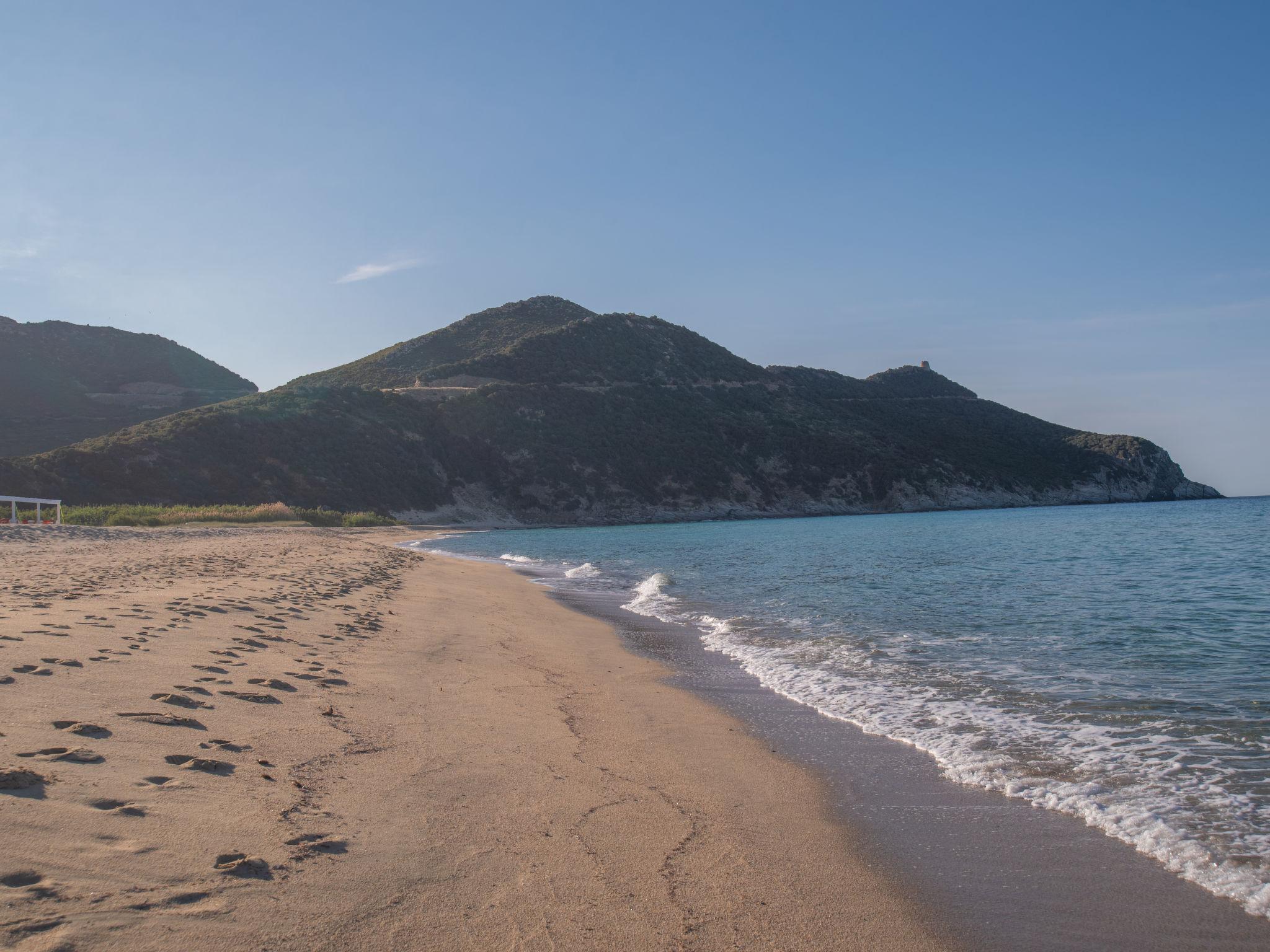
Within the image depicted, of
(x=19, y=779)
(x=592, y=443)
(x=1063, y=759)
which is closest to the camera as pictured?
(x=19, y=779)

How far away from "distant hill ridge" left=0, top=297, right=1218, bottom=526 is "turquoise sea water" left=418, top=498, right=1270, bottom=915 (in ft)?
142

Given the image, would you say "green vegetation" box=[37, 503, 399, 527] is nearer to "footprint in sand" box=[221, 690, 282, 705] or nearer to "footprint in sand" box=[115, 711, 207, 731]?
"footprint in sand" box=[221, 690, 282, 705]

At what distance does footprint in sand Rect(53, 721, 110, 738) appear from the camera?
430 cm

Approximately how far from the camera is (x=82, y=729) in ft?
14.2

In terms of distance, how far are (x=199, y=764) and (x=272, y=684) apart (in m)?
2.22

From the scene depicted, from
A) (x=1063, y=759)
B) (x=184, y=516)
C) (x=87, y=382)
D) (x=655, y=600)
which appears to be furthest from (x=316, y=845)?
(x=87, y=382)

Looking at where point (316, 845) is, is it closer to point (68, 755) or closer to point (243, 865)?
point (243, 865)

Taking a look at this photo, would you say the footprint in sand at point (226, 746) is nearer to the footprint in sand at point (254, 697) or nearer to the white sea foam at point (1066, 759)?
the footprint in sand at point (254, 697)

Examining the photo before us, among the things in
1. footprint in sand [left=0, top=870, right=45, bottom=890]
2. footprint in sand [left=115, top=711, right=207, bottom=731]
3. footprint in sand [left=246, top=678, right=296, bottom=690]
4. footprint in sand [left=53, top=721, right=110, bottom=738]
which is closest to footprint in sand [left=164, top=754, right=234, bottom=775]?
footprint in sand [left=53, top=721, right=110, bottom=738]

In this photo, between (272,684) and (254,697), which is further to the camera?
(272,684)

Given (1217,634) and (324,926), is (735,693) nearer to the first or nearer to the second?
(324,926)

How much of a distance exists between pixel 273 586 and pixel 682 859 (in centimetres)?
1033

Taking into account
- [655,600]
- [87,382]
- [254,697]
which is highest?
[87,382]

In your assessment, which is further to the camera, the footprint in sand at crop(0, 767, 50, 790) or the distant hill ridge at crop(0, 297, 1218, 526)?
the distant hill ridge at crop(0, 297, 1218, 526)
